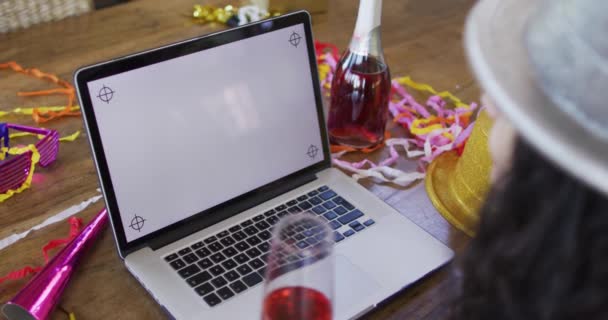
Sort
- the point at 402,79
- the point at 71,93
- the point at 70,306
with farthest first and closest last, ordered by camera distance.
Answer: the point at 402,79 → the point at 71,93 → the point at 70,306

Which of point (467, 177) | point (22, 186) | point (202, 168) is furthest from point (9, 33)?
point (467, 177)

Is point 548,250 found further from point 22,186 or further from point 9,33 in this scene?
point 9,33

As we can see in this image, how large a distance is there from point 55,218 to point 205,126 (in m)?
0.24

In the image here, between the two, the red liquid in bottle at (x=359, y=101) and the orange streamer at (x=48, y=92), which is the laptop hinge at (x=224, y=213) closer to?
the red liquid in bottle at (x=359, y=101)

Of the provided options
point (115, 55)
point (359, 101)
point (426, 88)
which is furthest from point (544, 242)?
point (115, 55)

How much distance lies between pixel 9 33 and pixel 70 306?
733mm

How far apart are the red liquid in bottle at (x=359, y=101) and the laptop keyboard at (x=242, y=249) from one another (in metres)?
0.16

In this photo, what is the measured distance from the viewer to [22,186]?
0.82 m

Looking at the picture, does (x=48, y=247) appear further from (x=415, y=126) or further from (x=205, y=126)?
(x=415, y=126)

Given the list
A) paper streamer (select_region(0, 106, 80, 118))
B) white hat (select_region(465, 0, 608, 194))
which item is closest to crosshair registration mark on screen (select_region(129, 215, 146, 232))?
paper streamer (select_region(0, 106, 80, 118))

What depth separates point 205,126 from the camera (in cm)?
76

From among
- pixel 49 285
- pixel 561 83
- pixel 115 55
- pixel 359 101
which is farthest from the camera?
pixel 115 55

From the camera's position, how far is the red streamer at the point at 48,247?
0.68 metres

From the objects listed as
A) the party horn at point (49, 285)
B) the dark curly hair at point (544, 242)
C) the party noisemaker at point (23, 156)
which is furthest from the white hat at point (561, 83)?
the party noisemaker at point (23, 156)
